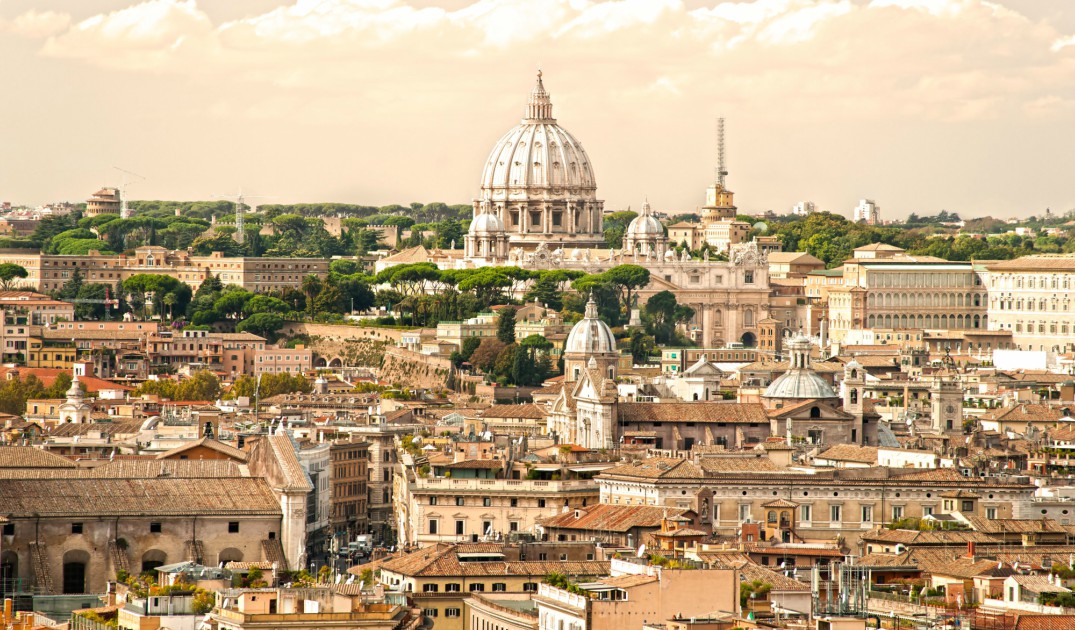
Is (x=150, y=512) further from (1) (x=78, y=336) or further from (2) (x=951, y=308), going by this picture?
(2) (x=951, y=308)

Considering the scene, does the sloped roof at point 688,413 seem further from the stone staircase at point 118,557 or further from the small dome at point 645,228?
the small dome at point 645,228

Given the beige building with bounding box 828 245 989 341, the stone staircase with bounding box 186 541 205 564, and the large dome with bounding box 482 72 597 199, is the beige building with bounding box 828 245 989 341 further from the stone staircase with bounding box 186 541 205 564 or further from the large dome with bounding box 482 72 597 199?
the stone staircase with bounding box 186 541 205 564

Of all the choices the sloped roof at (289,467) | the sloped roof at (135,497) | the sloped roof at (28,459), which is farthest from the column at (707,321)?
the sloped roof at (135,497)

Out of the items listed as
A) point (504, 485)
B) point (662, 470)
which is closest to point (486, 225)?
point (504, 485)

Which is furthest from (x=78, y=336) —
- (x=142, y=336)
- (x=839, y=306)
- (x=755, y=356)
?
(x=839, y=306)

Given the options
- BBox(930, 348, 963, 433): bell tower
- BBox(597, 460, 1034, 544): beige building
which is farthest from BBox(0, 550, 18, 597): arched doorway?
BBox(930, 348, 963, 433): bell tower

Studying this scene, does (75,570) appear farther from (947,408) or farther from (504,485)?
(947,408)
